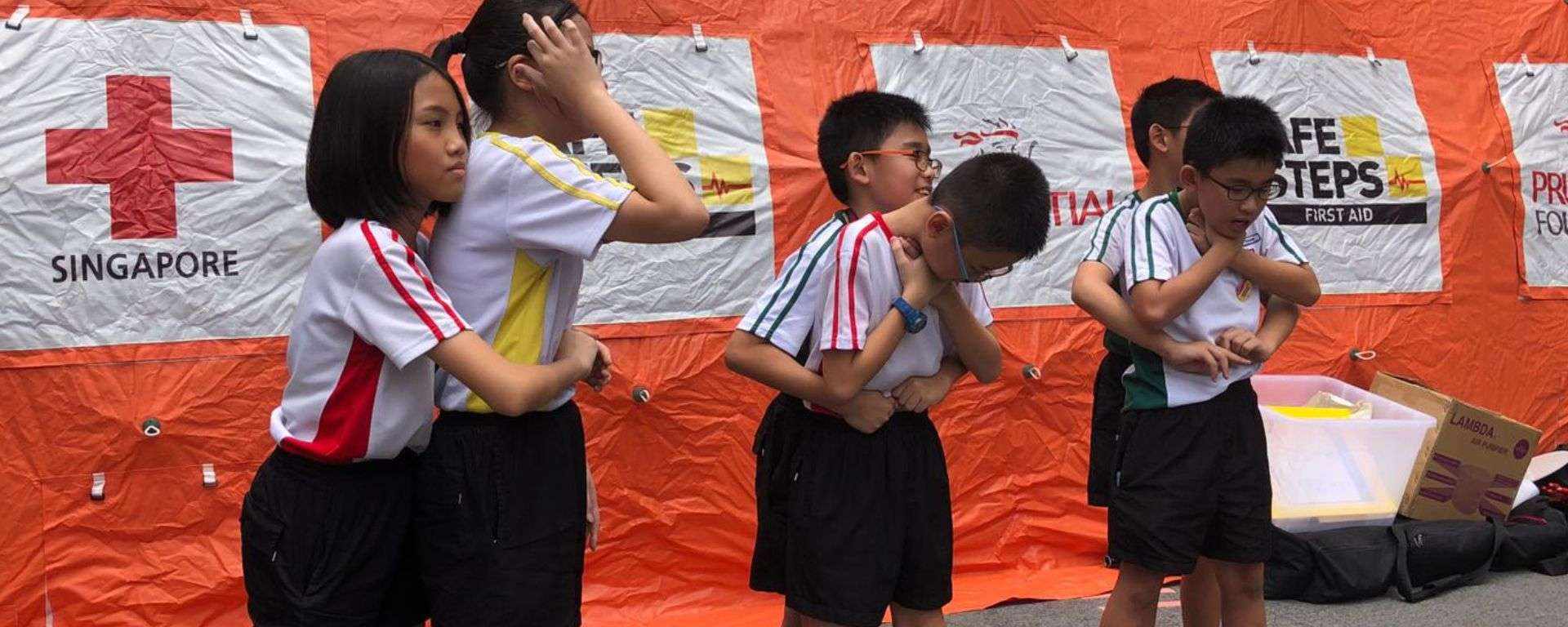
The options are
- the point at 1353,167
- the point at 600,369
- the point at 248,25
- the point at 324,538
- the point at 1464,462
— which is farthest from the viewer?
the point at 1353,167

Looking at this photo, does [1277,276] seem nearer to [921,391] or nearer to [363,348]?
[921,391]

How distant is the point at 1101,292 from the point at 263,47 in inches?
97.7

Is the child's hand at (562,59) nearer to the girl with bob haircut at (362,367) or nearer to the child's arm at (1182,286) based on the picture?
the girl with bob haircut at (362,367)

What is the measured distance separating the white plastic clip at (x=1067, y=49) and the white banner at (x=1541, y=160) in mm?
1995

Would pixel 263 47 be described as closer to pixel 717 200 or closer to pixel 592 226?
pixel 717 200

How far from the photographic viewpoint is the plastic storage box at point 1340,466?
4457mm

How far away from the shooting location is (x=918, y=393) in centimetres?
275

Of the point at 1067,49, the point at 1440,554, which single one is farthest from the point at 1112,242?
the point at 1440,554

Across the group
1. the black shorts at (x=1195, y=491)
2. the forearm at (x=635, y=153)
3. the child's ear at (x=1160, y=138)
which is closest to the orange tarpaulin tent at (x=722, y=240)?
the child's ear at (x=1160, y=138)

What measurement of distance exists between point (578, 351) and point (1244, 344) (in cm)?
158

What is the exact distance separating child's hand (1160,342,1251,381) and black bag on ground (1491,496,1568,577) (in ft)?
7.68

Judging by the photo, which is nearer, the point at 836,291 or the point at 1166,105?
the point at 836,291

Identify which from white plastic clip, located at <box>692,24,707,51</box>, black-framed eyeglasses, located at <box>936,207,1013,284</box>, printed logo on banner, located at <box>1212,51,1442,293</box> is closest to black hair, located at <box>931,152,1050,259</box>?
black-framed eyeglasses, located at <box>936,207,1013,284</box>

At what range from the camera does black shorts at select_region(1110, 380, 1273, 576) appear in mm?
3111
